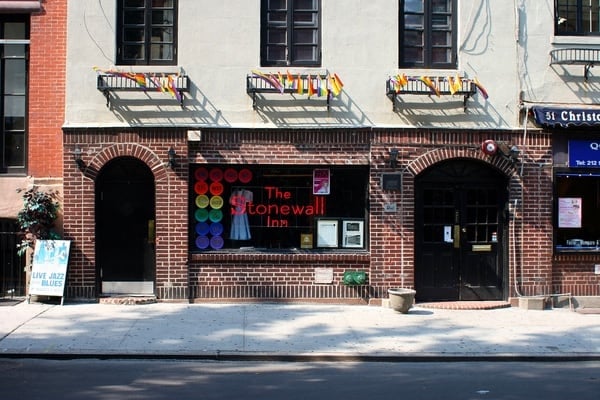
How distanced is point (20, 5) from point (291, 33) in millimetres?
5049

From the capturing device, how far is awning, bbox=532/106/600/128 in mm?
12070

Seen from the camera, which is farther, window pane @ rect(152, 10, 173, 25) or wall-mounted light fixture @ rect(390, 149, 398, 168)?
window pane @ rect(152, 10, 173, 25)

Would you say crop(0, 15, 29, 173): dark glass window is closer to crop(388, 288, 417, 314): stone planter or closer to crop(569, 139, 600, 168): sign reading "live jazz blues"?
crop(388, 288, 417, 314): stone planter

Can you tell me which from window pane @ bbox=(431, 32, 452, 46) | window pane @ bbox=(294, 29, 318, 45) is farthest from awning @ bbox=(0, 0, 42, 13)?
window pane @ bbox=(431, 32, 452, 46)

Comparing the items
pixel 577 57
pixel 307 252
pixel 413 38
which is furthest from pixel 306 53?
pixel 577 57

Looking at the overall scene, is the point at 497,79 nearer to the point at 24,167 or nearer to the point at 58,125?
the point at 58,125

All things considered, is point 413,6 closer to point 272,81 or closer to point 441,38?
point 441,38

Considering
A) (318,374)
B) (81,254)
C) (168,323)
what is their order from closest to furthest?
(318,374) → (168,323) → (81,254)

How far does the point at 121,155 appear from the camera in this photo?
12.1 m

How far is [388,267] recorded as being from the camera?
1227 centimetres

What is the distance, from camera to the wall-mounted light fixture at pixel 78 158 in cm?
1195

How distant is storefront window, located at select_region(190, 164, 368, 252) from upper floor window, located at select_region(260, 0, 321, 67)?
6.70 feet

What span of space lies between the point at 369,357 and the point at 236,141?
512 cm

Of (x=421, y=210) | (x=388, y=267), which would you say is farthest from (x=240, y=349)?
(x=421, y=210)
